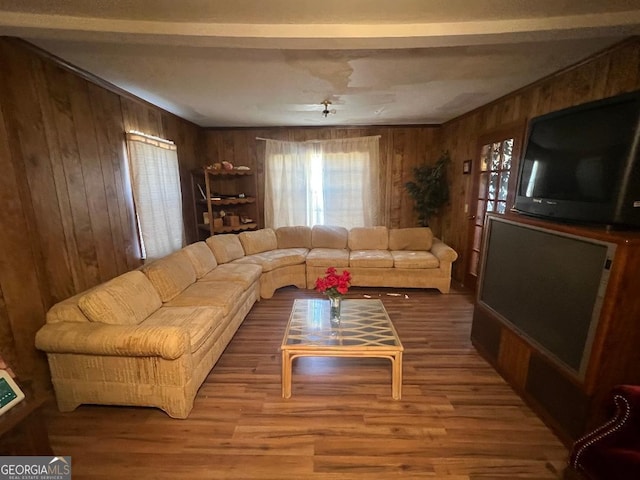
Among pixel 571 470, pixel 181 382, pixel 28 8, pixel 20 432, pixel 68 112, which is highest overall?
pixel 28 8

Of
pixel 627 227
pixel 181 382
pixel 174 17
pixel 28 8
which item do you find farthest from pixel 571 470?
pixel 28 8

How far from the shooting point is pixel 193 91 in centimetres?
274

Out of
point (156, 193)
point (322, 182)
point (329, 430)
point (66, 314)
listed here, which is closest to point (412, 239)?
point (322, 182)

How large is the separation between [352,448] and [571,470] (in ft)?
3.49

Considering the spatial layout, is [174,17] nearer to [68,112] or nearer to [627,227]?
[68,112]

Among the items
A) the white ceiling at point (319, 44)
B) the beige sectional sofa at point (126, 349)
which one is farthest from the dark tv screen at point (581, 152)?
the beige sectional sofa at point (126, 349)

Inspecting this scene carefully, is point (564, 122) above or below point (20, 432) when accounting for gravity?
above

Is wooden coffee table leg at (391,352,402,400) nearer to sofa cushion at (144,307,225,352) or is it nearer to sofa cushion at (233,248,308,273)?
sofa cushion at (144,307,225,352)

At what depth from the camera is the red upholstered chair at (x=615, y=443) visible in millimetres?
1105

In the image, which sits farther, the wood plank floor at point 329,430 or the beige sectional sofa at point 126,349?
the beige sectional sofa at point 126,349

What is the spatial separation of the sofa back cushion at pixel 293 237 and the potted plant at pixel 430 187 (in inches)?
72.5

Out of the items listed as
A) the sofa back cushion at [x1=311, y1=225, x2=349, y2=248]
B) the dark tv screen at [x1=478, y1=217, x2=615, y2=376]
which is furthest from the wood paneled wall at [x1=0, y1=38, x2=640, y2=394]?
the sofa back cushion at [x1=311, y1=225, x2=349, y2=248]

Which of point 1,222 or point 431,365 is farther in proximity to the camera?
point 431,365

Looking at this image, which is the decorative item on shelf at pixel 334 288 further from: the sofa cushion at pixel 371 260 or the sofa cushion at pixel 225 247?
the sofa cushion at pixel 225 247
